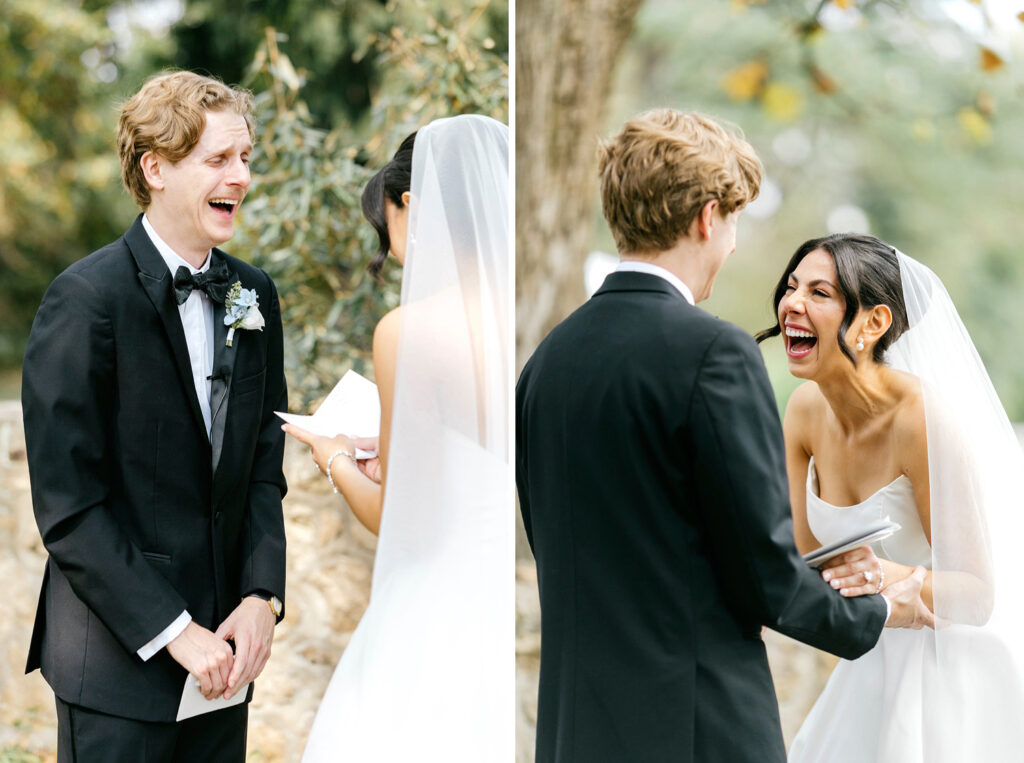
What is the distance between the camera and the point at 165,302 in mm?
2145

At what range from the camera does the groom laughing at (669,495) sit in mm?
1656

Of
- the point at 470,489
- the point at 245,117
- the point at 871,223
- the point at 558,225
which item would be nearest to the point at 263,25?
the point at 558,225

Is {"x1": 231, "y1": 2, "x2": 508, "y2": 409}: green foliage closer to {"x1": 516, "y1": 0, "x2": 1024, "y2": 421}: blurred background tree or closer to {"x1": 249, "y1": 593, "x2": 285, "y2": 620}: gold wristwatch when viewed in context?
{"x1": 249, "y1": 593, "x2": 285, "y2": 620}: gold wristwatch

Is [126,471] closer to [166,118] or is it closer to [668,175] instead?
[166,118]

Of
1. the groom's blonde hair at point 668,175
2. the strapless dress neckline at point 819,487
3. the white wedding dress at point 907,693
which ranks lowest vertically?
the white wedding dress at point 907,693

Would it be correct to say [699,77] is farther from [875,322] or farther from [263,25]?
[875,322]

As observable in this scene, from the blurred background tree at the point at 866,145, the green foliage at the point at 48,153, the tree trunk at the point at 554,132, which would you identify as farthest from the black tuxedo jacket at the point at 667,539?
the blurred background tree at the point at 866,145

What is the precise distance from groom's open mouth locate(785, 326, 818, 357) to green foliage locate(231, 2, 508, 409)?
240 cm

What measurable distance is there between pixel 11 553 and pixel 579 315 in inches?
131

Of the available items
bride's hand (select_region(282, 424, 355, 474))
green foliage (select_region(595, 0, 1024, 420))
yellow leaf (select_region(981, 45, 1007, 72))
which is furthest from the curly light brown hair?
green foliage (select_region(595, 0, 1024, 420))

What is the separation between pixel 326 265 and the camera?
4734 millimetres

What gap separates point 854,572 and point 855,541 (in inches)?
4.8

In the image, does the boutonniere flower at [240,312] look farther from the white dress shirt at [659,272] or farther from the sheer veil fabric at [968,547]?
the sheer veil fabric at [968,547]

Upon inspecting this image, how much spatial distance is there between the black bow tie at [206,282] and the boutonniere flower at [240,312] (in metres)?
0.02
